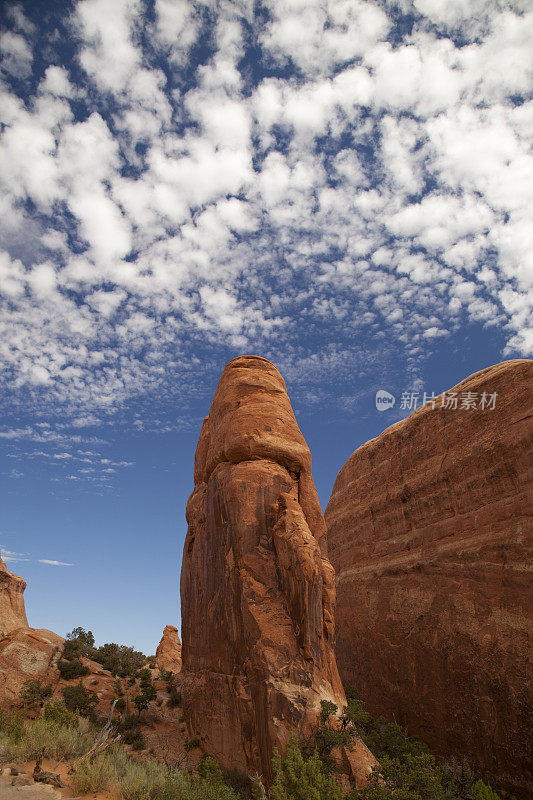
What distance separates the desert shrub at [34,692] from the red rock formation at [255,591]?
18.7ft

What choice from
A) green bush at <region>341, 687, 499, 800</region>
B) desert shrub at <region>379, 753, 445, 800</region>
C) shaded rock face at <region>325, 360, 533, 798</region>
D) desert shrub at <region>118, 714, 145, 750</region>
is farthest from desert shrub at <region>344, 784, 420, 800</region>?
desert shrub at <region>118, 714, 145, 750</region>

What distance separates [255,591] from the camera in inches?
663

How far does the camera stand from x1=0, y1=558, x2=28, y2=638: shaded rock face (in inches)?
1204

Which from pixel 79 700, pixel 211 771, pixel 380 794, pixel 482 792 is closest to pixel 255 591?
pixel 211 771

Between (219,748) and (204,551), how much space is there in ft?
23.4

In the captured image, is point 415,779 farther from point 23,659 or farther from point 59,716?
point 23,659

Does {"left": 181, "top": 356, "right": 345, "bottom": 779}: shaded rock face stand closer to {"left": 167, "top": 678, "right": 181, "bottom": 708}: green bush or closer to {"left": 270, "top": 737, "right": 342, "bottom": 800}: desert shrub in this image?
{"left": 270, "top": 737, "right": 342, "bottom": 800}: desert shrub

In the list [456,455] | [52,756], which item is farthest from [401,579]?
[52,756]

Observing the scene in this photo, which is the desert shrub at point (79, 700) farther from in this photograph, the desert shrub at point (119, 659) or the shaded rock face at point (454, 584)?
the shaded rock face at point (454, 584)

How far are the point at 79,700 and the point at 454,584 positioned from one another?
17.5 m

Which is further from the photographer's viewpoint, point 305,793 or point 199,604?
point 199,604

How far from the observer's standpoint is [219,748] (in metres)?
16.7

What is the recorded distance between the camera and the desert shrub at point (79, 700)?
19.7 m

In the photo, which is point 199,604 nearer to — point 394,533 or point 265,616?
point 265,616
